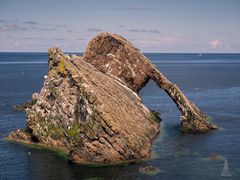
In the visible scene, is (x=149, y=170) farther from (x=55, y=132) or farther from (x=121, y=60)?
(x=121, y=60)

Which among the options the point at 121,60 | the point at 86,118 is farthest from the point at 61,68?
the point at 121,60

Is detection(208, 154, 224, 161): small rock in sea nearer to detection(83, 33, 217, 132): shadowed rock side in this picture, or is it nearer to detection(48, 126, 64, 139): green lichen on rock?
detection(48, 126, 64, 139): green lichen on rock

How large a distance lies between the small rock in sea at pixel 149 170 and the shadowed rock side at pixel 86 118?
6406 mm

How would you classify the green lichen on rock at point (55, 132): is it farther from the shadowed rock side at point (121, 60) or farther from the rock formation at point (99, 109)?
the shadowed rock side at point (121, 60)

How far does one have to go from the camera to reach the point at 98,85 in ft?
263

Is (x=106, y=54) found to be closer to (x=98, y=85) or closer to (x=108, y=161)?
(x=98, y=85)

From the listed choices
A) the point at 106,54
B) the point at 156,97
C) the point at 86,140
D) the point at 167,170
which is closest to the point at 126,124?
the point at 86,140

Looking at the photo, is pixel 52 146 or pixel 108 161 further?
pixel 52 146

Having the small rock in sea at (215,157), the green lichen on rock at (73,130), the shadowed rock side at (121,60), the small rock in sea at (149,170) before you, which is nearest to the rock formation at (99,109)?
the shadowed rock side at (121,60)

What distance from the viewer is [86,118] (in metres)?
73.4

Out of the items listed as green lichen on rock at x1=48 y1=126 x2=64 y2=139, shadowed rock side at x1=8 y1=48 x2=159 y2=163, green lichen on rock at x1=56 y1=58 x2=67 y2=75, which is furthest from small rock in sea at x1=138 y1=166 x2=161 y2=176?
green lichen on rock at x1=56 y1=58 x2=67 y2=75

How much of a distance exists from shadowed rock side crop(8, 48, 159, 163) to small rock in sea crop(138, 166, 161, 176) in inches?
252

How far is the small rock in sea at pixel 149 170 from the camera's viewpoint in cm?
6375

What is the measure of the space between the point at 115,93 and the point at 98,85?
5.30 m
